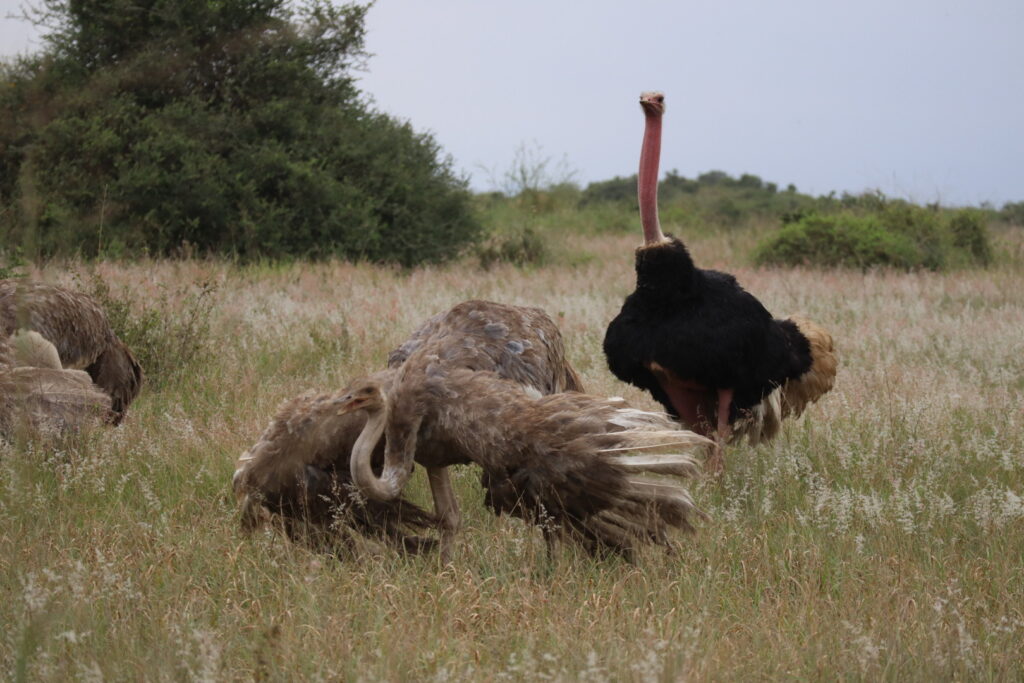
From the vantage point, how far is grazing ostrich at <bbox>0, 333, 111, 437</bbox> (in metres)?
4.80

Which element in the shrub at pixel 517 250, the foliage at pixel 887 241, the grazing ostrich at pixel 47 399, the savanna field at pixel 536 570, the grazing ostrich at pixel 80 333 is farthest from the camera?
the shrub at pixel 517 250

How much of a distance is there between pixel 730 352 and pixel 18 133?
11633mm

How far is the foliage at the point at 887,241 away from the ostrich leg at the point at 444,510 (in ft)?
39.4

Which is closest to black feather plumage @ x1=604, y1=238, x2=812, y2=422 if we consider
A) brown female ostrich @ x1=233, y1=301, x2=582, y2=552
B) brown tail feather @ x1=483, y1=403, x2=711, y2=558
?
brown female ostrich @ x1=233, y1=301, x2=582, y2=552

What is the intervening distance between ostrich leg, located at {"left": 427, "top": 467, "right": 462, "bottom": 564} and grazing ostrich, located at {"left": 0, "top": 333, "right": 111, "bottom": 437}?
1.88 metres

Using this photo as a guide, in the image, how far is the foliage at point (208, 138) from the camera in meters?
13.5

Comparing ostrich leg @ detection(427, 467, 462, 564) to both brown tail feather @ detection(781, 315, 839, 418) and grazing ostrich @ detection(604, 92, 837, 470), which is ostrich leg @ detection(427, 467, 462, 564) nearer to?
grazing ostrich @ detection(604, 92, 837, 470)

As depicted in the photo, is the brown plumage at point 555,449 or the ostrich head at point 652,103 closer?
the brown plumage at point 555,449

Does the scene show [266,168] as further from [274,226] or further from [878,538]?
[878,538]

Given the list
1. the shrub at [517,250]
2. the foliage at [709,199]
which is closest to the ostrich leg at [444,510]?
the shrub at [517,250]

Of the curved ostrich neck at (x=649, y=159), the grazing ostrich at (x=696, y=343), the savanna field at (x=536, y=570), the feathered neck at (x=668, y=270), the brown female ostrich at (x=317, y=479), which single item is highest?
the curved ostrich neck at (x=649, y=159)

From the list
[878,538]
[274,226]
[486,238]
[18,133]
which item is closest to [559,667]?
[878,538]

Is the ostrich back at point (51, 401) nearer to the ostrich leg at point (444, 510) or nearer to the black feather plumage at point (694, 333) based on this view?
the ostrich leg at point (444, 510)

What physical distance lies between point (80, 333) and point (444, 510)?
2715mm
